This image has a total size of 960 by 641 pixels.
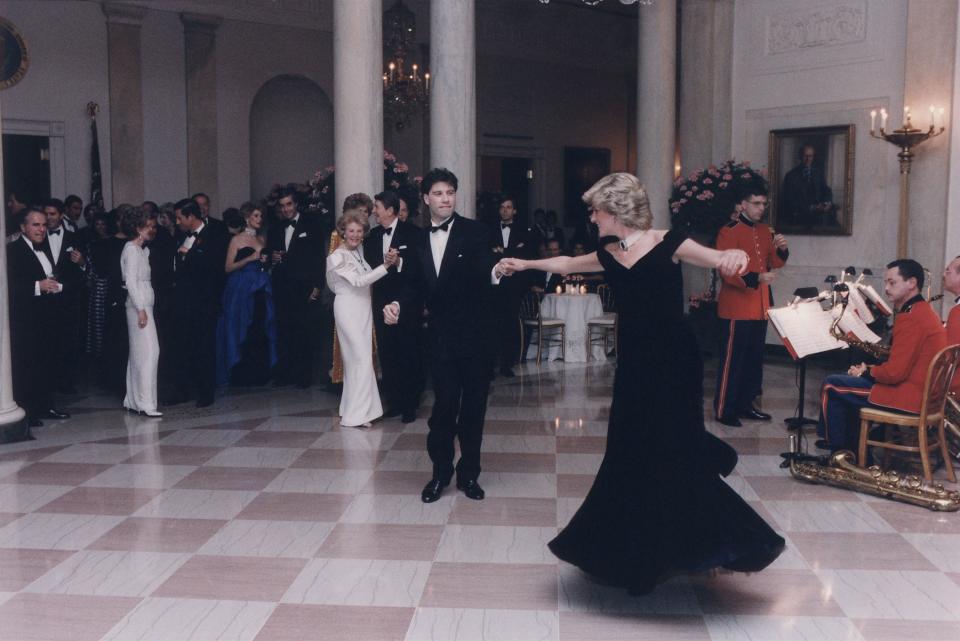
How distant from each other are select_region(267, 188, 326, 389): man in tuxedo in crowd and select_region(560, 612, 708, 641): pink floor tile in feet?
19.0

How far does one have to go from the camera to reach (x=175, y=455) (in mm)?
6648

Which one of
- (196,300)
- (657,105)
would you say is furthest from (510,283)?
(196,300)

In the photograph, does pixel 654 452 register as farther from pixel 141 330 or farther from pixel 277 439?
pixel 141 330

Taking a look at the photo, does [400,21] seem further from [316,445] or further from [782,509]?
[782,509]

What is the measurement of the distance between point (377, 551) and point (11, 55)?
32.8 feet

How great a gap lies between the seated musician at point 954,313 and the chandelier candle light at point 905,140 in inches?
147

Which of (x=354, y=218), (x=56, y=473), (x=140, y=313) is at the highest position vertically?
(x=354, y=218)

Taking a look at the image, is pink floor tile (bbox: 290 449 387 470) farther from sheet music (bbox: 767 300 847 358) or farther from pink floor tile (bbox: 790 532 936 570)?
pink floor tile (bbox: 790 532 936 570)

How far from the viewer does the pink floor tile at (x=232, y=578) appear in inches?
162

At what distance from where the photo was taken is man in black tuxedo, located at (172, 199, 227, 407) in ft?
27.3

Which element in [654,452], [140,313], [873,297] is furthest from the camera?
[140,313]

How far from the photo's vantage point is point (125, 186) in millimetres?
13008

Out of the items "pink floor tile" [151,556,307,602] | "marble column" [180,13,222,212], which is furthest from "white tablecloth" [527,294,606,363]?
"pink floor tile" [151,556,307,602]

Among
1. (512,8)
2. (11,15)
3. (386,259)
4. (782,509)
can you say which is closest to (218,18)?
(11,15)
